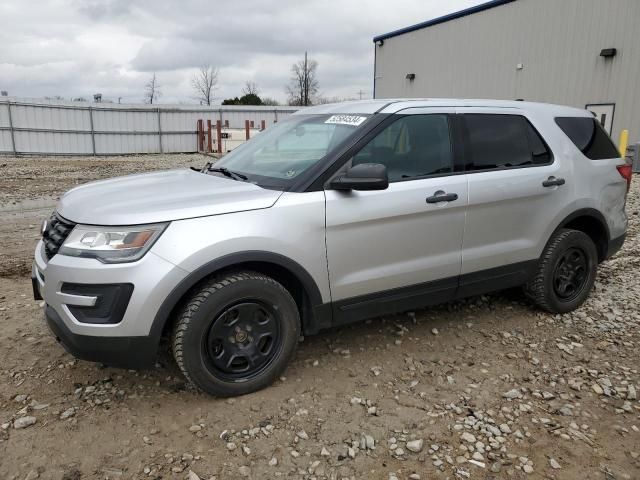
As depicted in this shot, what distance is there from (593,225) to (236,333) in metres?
3.30

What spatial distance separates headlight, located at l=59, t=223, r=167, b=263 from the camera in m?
2.67

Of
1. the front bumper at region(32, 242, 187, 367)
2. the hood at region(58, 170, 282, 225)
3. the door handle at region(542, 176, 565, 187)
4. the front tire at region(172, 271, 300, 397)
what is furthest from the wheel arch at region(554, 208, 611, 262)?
the front bumper at region(32, 242, 187, 367)

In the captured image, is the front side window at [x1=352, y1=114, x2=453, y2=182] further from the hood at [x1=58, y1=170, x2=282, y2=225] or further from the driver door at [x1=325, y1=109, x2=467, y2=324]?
the hood at [x1=58, y1=170, x2=282, y2=225]

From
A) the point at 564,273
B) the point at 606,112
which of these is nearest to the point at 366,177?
the point at 564,273

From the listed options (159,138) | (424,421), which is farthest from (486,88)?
(424,421)

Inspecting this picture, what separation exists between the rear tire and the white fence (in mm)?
25521

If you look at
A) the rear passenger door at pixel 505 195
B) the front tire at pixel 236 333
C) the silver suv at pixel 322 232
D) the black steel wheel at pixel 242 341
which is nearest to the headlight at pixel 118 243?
the silver suv at pixel 322 232

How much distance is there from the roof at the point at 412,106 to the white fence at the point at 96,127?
80.4 feet

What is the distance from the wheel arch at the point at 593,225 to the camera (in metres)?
4.21

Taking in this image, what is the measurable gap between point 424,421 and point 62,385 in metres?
2.24

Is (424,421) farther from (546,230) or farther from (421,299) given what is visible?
(546,230)

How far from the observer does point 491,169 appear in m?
3.80

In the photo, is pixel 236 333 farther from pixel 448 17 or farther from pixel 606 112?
pixel 448 17

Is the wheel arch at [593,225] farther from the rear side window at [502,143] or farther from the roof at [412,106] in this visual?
the roof at [412,106]
